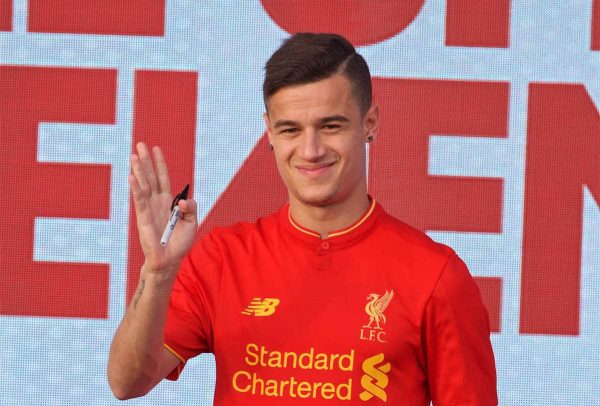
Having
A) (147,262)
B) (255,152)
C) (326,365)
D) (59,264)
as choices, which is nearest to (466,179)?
(255,152)

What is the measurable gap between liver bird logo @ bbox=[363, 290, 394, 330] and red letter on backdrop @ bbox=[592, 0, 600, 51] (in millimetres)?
1371

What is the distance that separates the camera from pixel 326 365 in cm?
158

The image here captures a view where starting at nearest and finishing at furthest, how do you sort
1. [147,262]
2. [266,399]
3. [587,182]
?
[147,262], [266,399], [587,182]

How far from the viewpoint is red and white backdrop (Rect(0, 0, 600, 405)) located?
272cm

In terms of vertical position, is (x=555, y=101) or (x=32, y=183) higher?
(x=555, y=101)

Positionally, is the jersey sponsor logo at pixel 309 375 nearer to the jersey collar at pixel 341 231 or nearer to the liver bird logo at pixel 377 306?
the liver bird logo at pixel 377 306

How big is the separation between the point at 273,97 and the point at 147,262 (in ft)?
1.13

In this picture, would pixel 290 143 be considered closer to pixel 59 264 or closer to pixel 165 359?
pixel 165 359

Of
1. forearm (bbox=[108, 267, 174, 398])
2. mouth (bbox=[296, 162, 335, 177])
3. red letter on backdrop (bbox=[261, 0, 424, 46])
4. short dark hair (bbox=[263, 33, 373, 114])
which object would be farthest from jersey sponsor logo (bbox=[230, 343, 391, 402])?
red letter on backdrop (bbox=[261, 0, 424, 46])

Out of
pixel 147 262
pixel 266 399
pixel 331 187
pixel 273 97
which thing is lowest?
pixel 266 399

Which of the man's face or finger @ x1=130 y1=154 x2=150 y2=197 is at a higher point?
the man's face

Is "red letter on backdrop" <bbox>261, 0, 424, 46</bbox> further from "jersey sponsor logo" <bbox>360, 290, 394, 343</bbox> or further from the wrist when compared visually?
the wrist

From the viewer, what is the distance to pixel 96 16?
9.11ft

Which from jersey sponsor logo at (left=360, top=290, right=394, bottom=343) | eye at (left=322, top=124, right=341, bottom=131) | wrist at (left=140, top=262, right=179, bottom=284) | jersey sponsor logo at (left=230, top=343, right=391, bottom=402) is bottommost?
Result: jersey sponsor logo at (left=230, top=343, right=391, bottom=402)
